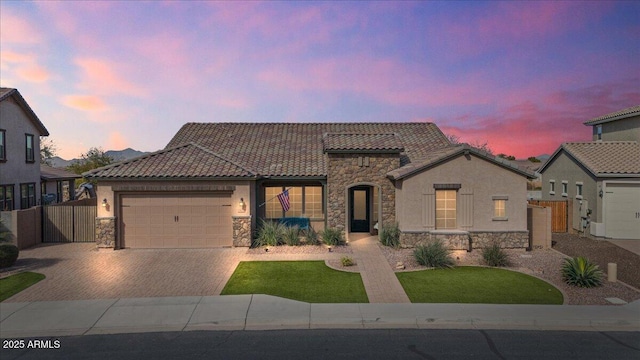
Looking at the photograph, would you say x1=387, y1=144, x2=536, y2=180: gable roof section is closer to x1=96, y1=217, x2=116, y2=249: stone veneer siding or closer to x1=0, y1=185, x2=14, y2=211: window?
x1=96, y1=217, x2=116, y2=249: stone veneer siding

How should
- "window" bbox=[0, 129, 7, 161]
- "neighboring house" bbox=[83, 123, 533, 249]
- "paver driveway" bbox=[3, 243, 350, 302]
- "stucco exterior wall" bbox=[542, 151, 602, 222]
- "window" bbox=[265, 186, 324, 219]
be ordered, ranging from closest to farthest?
"paver driveway" bbox=[3, 243, 350, 302] → "neighboring house" bbox=[83, 123, 533, 249] → "window" bbox=[265, 186, 324, 219] → "stucco exterior wall" bbox=[542, 151, 602, 222] → "window" bbox=[0, 129, 7, 161]

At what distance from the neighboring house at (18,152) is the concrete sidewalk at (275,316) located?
51.2 feet

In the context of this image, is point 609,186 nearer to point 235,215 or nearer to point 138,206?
point 235,215

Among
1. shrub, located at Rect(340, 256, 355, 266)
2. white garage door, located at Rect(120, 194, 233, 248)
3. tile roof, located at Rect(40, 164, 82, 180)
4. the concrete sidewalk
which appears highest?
tile roof, located at Rect(40, 164, 82, 180)

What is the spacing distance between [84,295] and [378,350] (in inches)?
357

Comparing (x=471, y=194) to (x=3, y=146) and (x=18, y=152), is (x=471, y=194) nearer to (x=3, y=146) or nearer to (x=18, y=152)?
(x=3, y=146)

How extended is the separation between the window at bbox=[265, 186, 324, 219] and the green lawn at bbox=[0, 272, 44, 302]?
10088mm

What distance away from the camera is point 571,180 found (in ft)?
80.9

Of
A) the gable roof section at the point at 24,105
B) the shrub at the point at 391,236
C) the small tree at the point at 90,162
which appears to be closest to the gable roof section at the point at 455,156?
the shrub at the point at 391,236

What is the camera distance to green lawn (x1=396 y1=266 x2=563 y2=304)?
11852 millimetres

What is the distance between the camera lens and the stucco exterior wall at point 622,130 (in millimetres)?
24219

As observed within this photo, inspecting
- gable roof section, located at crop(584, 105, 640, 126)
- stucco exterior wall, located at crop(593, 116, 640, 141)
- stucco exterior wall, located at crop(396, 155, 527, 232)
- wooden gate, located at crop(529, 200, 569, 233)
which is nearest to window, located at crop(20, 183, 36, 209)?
stucco exterior wall, located at crop(396, 155, 527, 232)

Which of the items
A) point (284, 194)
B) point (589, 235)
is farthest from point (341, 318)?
point (589, 235)

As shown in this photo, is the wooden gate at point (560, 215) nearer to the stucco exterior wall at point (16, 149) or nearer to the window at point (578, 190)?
the window at point (578, 190)
